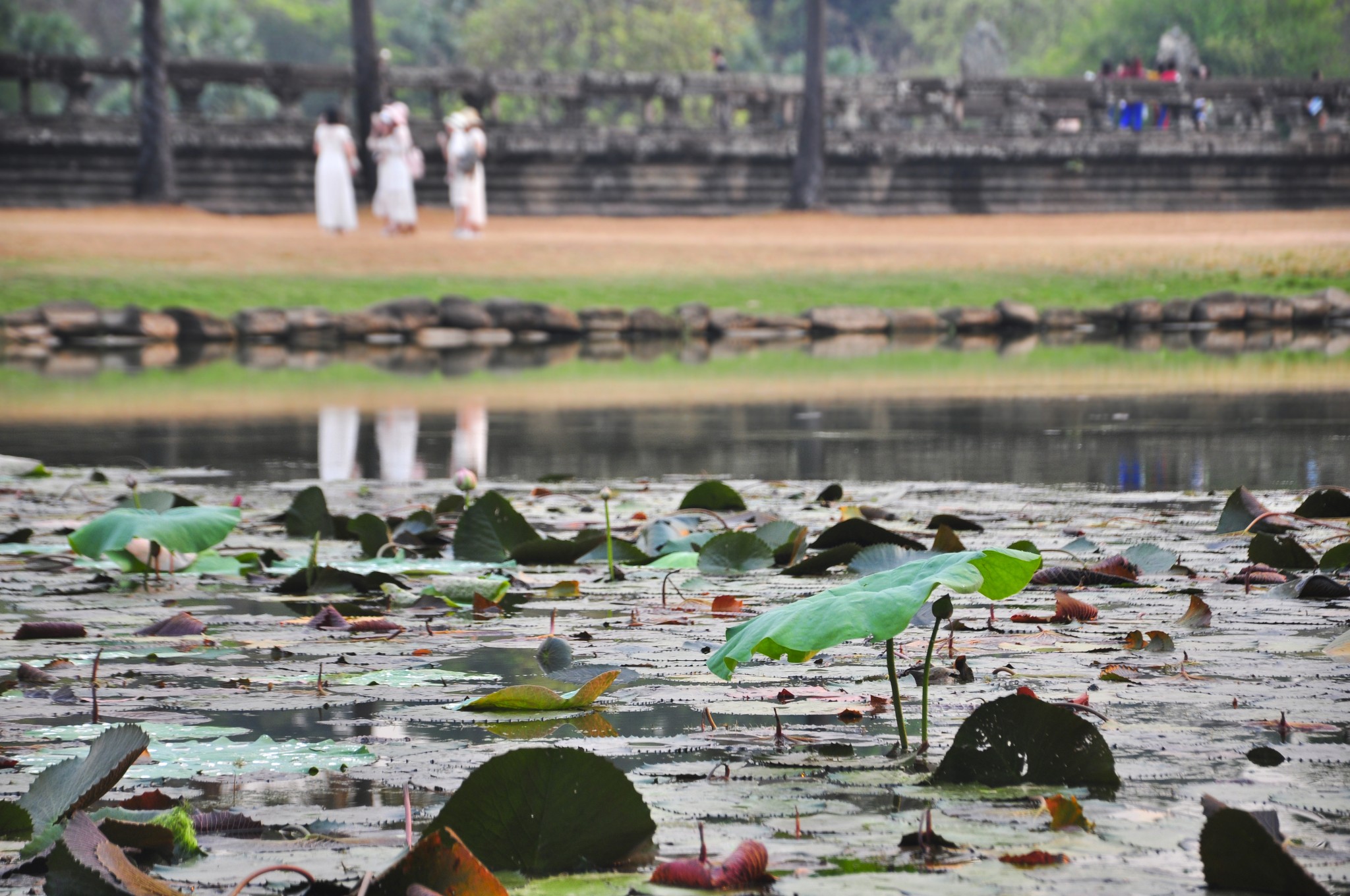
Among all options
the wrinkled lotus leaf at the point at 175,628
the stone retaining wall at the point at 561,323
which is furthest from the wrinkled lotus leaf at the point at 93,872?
the stone retaining wall at the point at 561,323

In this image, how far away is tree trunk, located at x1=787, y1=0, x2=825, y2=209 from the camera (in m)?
26.2

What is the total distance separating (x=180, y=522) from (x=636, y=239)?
20.1 m

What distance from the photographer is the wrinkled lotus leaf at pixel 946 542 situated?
3369 millimetres

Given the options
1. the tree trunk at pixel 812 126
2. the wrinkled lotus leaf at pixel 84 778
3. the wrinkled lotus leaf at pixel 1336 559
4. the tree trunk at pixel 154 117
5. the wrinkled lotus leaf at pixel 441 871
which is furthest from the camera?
the tree trunk at pixel 812 126

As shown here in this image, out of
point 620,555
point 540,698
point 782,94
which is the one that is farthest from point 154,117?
point 540,698

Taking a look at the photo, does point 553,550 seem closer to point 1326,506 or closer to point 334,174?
point 1326,506

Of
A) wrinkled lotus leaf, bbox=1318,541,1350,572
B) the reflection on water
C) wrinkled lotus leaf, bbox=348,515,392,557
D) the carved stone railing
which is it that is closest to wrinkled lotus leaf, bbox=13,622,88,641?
wrinkled lotus leaf, bbox=348,515,392,557

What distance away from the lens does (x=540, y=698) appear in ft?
7.22

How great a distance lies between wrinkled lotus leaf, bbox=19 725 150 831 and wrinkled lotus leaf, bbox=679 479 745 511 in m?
2.74

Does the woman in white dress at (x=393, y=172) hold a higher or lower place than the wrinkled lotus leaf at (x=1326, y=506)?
higher

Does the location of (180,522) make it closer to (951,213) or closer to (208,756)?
(208,756)

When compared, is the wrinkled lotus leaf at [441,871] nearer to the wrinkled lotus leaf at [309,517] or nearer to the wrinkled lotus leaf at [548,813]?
the wrinkled lotus leaf at [548,813]

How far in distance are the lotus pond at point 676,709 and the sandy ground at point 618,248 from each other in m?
16.1

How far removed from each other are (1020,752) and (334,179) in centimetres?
2429
